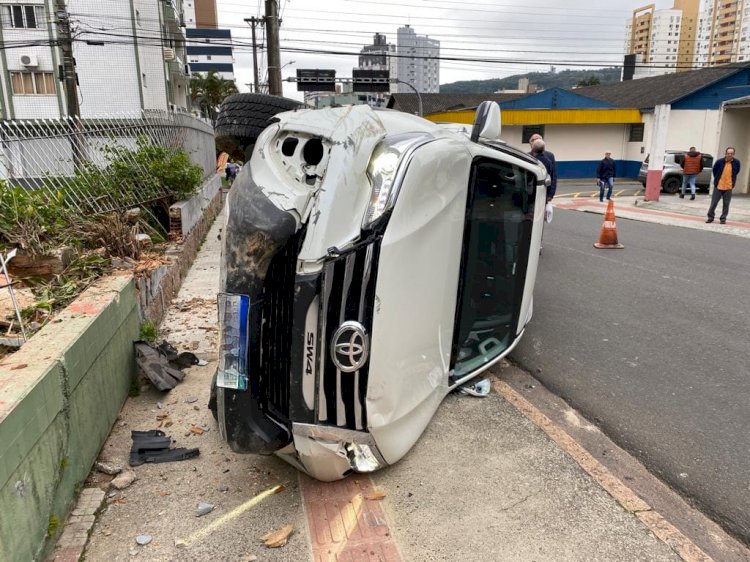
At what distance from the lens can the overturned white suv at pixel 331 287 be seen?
9.36 feet

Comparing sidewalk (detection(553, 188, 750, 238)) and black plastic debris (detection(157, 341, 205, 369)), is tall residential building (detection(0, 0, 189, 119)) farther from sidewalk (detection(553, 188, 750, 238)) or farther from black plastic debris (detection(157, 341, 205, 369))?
black plastic debris (detection(157, 341, 205, 369))

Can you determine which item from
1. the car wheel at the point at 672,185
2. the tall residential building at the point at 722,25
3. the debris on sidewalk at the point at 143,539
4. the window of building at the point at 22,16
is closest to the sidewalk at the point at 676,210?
the car wheel at the point at 672,185

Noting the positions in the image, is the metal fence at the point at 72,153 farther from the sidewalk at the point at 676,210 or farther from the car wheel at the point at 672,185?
the car wheel at the point at 672,185

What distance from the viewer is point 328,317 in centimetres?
285

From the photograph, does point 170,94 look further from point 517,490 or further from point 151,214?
point 517,490

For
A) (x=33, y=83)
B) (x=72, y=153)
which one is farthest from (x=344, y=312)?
(x=33, y=83)

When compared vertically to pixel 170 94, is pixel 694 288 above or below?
below

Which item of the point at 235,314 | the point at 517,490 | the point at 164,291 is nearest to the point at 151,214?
the point at 164,291

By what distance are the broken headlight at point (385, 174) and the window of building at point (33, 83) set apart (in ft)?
123

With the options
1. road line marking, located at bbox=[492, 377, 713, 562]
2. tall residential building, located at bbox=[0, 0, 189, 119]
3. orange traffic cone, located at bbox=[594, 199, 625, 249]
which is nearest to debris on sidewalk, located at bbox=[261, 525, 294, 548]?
road line marking, located at bbox=[492, 377, 713, 562]

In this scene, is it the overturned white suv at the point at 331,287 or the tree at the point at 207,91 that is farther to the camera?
the tree at the point at 207,91

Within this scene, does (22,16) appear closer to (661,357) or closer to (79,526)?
(79,526)

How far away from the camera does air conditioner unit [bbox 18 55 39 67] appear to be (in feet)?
108

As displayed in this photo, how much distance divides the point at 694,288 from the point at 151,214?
751 centimetres
